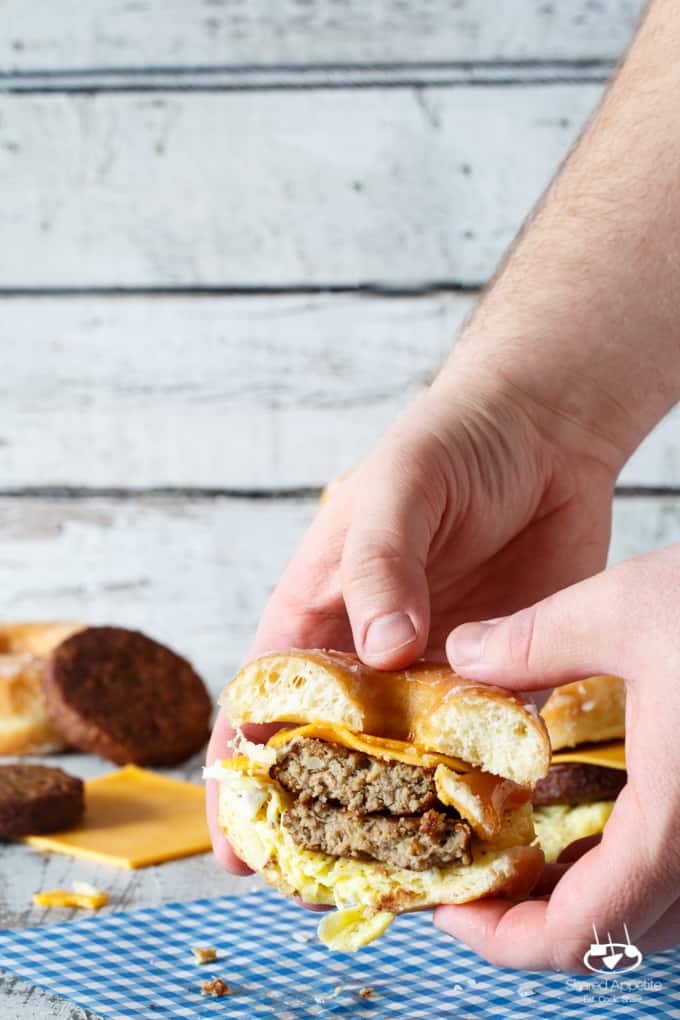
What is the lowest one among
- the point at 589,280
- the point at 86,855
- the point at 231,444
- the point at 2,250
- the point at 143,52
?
the point at 86,855

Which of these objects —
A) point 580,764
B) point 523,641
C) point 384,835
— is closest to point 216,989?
point 384,835

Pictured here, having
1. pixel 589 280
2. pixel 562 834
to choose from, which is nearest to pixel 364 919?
pixel 562 834

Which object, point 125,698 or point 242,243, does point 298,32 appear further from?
point 125,698

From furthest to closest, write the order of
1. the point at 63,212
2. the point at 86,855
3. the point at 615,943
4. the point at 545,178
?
1. the point at 63,212
2. the point at 545,178
3. the point at 86,855
4. the point at 615,943

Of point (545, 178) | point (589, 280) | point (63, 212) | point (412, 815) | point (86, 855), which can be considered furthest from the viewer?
point (63, 212)

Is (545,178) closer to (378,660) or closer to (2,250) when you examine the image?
(2,250)

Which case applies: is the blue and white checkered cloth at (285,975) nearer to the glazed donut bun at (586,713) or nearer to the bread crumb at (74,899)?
the bread crumb at (74,899)
